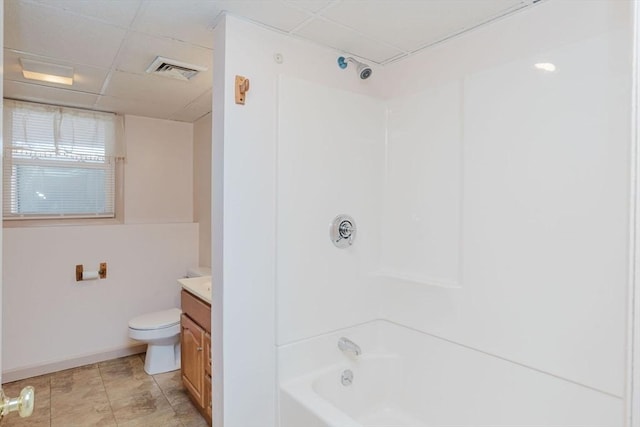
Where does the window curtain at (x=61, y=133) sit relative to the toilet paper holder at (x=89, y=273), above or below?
above

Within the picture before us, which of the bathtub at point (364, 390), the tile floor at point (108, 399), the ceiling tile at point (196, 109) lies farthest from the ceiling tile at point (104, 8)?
the tile floor at point (108, 399)

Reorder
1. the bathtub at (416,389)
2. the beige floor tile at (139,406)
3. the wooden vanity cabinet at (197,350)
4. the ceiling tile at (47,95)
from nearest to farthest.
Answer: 1. the bathtub at (416,389)
2. the wooden vanity cabinet at (197,350)
3. the beige floor tile at (139,406)
4. the ceiling tile at (47,95)

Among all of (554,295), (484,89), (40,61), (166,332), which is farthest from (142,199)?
(554,295)

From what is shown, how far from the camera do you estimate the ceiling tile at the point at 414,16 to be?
1628 millimetres

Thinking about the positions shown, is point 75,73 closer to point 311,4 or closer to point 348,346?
point 311,4

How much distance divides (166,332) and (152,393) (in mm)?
443

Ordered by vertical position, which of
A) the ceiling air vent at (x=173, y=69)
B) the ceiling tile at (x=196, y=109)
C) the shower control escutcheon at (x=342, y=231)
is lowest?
the shower control escutcheon at (x=342, y=231)

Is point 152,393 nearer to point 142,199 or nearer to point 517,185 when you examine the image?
point 142,199

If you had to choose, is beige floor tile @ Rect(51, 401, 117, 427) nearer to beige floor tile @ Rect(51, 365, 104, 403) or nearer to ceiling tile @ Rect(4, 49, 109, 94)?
beige floor tile @ Rect(51, 365, 104, 403)

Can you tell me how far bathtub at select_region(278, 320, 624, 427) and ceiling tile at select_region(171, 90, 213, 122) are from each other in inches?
82.5

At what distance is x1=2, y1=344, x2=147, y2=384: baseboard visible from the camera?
2957 mm

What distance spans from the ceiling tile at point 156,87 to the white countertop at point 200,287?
144 cm

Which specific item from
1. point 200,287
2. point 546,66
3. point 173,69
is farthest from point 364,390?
point 173,69

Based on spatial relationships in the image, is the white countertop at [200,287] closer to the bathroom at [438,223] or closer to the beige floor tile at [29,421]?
the bathroom at [438,223]
